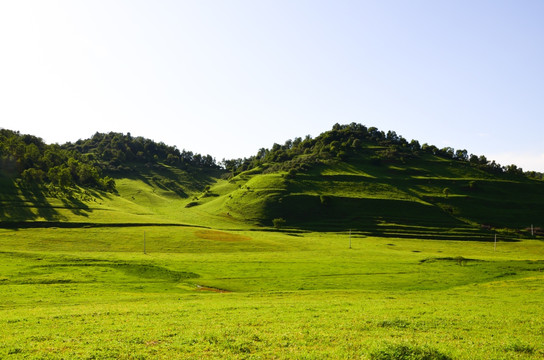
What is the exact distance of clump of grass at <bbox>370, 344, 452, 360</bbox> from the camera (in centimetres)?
1573

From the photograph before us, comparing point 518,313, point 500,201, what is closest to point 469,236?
point 500,201

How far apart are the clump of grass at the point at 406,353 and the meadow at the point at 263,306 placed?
7cm

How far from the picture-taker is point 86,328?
77.8 ft

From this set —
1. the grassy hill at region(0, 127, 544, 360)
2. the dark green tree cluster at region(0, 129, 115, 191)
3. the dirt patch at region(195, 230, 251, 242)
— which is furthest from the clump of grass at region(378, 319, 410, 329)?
the dark green tree cluster at region(0, 129, 115, 191)

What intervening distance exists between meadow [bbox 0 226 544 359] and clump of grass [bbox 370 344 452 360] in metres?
0.07

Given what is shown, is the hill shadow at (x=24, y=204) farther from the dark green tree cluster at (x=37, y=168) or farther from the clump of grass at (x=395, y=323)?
the clump of grass at (x=395, y=323)

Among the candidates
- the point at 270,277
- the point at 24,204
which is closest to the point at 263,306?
the point at 270,277

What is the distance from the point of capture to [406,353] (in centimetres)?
1608

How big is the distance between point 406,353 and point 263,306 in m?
17.9

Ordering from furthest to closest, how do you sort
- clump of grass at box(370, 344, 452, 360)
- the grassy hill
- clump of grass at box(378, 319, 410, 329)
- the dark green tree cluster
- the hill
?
the dark green tree cluster
the hill
clump of grass at box(378, 319, 410, 329)
the grassy hill
clump of grass at box(370, 344, 452, 360)

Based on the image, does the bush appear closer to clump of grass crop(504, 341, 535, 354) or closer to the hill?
the hill

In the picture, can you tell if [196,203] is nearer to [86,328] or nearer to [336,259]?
[336,259]

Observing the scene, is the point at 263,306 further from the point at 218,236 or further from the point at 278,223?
the point at 278,223

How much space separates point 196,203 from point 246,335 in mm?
177671
